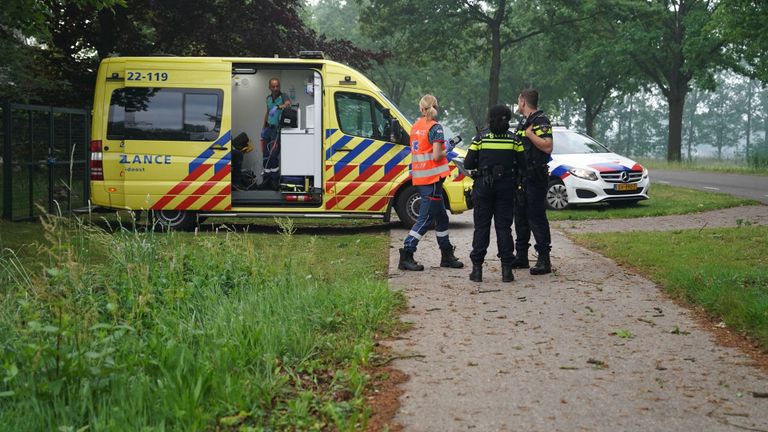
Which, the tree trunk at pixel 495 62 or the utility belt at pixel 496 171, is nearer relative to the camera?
the utility belt at pixel 496 171

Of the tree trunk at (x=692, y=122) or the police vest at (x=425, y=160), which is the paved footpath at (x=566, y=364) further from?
the tree trunk at (x=692, y=122)

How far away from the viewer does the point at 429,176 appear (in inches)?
379

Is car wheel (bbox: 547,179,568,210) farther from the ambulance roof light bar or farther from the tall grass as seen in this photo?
the tall grass

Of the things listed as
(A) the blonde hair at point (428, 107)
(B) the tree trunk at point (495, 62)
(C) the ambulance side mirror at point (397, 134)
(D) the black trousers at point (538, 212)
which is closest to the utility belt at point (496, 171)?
(D) the black trousers at point (538, 212)

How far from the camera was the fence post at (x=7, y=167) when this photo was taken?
45.0 feet

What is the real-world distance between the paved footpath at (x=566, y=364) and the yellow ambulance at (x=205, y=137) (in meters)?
5.45

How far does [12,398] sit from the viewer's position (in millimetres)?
4652

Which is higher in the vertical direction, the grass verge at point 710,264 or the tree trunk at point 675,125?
the tree trunk at point 675,125

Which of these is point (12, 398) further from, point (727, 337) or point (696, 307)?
point (696, 307)

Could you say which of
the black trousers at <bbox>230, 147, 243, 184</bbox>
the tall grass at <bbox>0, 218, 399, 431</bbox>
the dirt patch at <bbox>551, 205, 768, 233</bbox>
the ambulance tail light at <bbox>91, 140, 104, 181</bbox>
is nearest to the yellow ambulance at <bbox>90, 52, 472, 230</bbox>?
the ambulance tail light at <bbox>91, 140, 104, 181</bbox>

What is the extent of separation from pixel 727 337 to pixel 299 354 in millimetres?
2955

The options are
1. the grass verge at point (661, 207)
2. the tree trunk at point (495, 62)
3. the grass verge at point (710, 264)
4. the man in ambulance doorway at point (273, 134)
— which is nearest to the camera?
the grass verge at point (710, 264)

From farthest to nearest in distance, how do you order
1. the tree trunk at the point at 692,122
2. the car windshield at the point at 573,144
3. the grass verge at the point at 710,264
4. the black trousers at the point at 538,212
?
the tree trunk at the point at 692,122, the car windshield at the point at 573,144, the black trousers at the point at 538,212, the grass verge at the point at 710,264

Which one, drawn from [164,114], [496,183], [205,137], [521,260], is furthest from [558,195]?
[496,183]
